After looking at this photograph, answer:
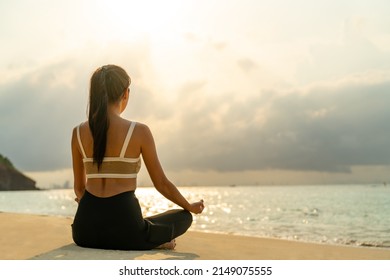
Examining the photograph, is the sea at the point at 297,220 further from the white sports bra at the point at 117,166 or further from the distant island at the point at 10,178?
the distant island at the point at 10,178

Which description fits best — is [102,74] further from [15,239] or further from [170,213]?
[15,239]

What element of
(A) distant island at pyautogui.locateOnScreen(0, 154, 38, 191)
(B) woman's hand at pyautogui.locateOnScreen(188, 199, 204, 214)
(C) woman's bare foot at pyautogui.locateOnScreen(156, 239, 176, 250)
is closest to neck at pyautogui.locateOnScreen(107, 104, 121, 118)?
(B) woman's hand at pyautogui.locateOnScreen(188, 199, 204, 214)

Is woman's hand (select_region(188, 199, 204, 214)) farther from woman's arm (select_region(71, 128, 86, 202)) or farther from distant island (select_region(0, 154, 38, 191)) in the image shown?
distant island (select_region(0, 154, 38, 191))

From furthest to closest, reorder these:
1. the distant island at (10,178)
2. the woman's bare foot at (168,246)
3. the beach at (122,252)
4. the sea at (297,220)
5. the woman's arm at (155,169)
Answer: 1. the distant island at (10,178)
2. the sea at (297,220)
3. the woman's bare foot at (168,246)
4. the woman's arm at (155,169)
5. the beach at (122,252)

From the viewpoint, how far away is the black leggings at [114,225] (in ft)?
14.5

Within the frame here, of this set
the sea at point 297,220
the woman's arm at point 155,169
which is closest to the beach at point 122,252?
the woman's arm at point 155,169

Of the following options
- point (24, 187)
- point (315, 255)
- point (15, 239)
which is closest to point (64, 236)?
point (15, 239)

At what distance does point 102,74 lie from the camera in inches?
173

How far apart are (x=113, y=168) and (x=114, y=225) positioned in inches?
21.6

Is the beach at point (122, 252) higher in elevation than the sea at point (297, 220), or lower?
higher

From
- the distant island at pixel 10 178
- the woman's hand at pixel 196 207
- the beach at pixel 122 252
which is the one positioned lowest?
the distant island at pixel 10 178
